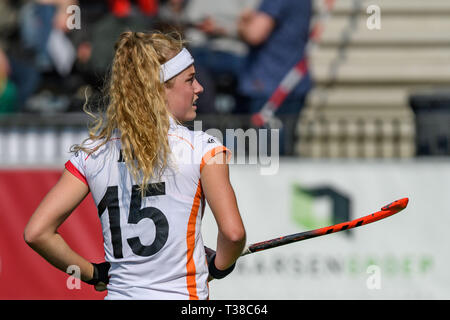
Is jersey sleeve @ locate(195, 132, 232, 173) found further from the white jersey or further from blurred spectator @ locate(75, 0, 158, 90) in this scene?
blurred spectator @ locate(75, 0, 158, 90)

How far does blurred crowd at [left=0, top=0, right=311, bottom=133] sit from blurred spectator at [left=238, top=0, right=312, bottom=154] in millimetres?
11

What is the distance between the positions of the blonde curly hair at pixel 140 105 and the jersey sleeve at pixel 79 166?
37 millimetres

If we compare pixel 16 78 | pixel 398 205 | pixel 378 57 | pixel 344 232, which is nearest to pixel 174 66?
pixel 398 205

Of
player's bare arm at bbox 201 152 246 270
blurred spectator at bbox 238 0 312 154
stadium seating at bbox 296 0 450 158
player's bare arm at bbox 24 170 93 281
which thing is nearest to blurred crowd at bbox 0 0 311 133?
blurred spectator at bbox 238 0 312 154

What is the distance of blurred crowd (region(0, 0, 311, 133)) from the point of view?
905 centimetres

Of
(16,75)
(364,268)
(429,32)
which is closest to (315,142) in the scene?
(364,268)

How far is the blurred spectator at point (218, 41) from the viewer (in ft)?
32.6

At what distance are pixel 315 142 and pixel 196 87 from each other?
5.36 m

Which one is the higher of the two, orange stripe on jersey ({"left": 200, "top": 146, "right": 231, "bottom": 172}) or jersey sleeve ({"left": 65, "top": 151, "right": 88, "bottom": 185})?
orange stripe on jersey ({"left": 200, "top": 146, "right": 231, "bottom": 172})

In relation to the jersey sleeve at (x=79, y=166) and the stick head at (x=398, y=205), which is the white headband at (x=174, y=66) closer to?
the jersey sleeve at (x=79, y=166)

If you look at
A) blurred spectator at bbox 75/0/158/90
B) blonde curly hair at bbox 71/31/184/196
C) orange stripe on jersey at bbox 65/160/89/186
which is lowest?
orange stripe on jersey at bbox 65/160/89/186

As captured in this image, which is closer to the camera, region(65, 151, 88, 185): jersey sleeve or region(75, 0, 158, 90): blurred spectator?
region(65, 151, 88, 185): jersey sleeve

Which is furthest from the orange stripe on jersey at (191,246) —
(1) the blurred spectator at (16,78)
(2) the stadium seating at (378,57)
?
(2) the stadium seating at (378,57)
